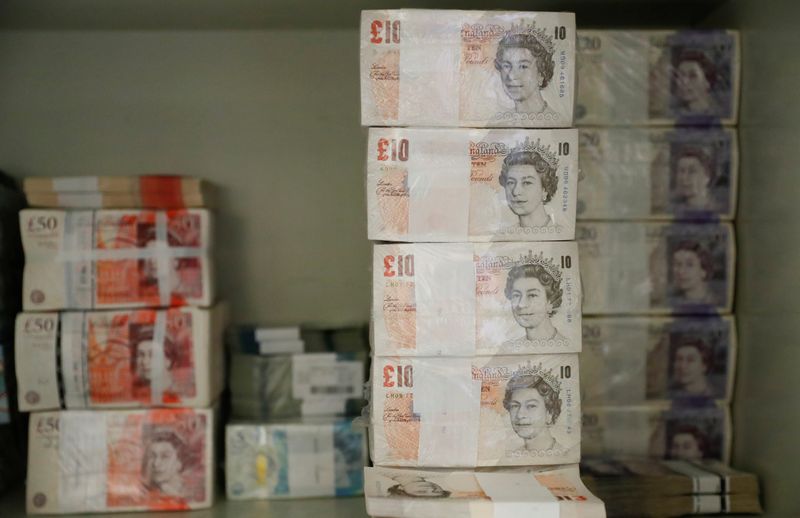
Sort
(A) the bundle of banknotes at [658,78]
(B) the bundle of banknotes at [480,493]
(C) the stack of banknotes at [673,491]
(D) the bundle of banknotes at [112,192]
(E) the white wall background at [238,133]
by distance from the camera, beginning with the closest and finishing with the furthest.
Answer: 1. (B) the bundle of banknotes at [480,493]
2. (C) the stack of banknotes at [673,491]
3. (A) the bundle of banknotes at [658,78]
4. (D) the bundle of banknotes at [112,192]
5. (E) the white wall background at [238,133]

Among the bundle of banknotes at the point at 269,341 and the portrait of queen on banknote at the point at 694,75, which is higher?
the portrait of queen on banknote at the point at 694,75

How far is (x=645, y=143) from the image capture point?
8.56ft

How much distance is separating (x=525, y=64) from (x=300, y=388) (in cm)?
145

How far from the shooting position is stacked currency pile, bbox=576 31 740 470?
2.60m

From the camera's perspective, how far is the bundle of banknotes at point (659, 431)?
8.66 feet

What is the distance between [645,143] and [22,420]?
257 cm

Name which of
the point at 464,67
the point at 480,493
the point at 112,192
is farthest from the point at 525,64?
the point at 112,192

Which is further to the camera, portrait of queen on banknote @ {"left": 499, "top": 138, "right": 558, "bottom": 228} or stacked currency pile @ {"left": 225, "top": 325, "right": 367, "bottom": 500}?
stacked currency pile @ {"left": 225, "top": 325, "right": 367, "bottom": 500}

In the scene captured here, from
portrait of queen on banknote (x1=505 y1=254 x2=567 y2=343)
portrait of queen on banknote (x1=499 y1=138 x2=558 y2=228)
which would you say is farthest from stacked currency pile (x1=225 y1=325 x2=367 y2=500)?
portrait of queen on banknote (x1=499 y1=138 x2=558 y2=228)

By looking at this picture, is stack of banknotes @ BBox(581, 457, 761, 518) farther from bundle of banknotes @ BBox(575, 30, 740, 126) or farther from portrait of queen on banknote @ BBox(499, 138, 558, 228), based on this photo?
bundle of banknotes @ BBox(575, 30, 740, 126)

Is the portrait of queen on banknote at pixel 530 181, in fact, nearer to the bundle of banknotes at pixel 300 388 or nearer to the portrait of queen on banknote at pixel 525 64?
the portrait of queen on banknote at pixel 525 64

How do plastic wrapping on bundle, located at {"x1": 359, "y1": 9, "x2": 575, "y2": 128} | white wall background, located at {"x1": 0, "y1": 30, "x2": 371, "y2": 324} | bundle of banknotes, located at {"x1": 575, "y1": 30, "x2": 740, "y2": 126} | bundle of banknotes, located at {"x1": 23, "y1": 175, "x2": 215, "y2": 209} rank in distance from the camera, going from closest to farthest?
plastic wrapping on bundle, located at {"x1": 359, "y1": 9, "x2": 575, "y2": 128}
bundle of banknotes, located at {"x1": 575, "y1": 30, "x2": 740, "y2": 126}
bundle of banknotes, located at {"x1": 23, "y1": 175, "x2": 215, "y2": 209}
white wall background, located at {"x1": 0, "y1": 30, "x2": 371, "y2": 324}

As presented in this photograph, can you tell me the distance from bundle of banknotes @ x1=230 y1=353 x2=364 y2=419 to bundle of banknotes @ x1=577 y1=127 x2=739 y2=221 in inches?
41.7

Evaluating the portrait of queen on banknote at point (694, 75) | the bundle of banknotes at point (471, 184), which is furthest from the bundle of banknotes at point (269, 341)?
the portrait of queen on banknote at point (694, 75)
